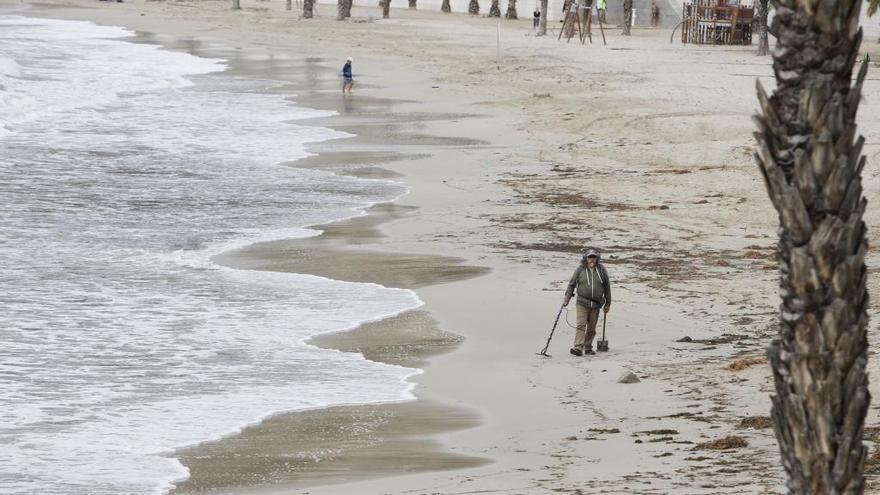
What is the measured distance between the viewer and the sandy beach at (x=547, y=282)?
37.3ft

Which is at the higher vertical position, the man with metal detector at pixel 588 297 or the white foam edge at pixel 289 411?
the man with metal detector at pixel 588 297

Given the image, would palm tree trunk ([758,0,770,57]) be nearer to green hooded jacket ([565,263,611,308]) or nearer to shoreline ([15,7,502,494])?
shoreline ([15,7,502,494])

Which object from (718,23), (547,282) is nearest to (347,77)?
(718,23)

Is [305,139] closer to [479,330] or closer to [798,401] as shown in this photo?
[479,330]

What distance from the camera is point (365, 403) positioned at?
13617mm

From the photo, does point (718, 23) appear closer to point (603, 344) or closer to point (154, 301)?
point (154, 301)

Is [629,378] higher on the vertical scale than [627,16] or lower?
lower

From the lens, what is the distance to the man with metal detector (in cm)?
1477

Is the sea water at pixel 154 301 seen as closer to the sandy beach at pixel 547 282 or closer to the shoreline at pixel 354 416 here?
the shoreline at pixel 354 416

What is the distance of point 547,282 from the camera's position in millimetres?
18203

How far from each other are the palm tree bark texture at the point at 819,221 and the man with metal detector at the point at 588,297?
863cm

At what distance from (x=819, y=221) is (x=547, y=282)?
1238 cm

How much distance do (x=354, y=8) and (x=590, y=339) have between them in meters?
72.5

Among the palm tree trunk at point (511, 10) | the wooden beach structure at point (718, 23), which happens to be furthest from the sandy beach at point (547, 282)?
the palm tree trunk at point (511, 10)
